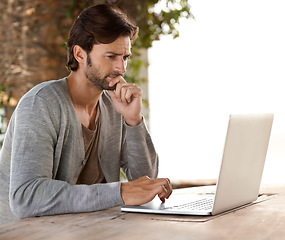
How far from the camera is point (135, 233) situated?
4.10 ft

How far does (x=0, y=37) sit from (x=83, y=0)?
2.21ft

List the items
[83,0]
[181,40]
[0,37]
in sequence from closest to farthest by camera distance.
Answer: [0,37] < [83,0] < [181,40]

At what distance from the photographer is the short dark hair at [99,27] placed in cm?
199

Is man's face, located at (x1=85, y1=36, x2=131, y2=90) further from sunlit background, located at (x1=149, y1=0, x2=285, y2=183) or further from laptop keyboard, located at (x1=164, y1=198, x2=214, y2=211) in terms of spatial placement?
sunlit background, located at (x1=149, y1=0, x2=285, y2=183)

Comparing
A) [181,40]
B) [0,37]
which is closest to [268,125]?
[0,37]

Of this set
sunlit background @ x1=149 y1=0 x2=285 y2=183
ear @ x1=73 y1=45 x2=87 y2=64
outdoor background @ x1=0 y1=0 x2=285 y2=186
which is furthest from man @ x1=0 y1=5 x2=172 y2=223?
sunlit background @ x1=149 y1=0 x2=285 y2=183

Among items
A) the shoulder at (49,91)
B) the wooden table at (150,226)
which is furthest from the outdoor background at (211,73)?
the wooden table at (150,226)

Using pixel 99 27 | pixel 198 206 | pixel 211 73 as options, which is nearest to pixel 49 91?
pixel 99 27

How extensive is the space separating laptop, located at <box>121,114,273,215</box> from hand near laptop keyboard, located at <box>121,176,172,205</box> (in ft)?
0.07

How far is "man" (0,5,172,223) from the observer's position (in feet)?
5.16

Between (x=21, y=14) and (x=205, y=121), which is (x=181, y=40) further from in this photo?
(x=21, y=14)

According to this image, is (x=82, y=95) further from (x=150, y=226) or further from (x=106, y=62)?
(x=150, y=226)

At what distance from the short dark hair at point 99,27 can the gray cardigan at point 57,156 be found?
0.19 m

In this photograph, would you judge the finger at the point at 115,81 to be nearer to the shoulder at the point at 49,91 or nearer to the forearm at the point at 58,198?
the shoulder at the point at 49,91
